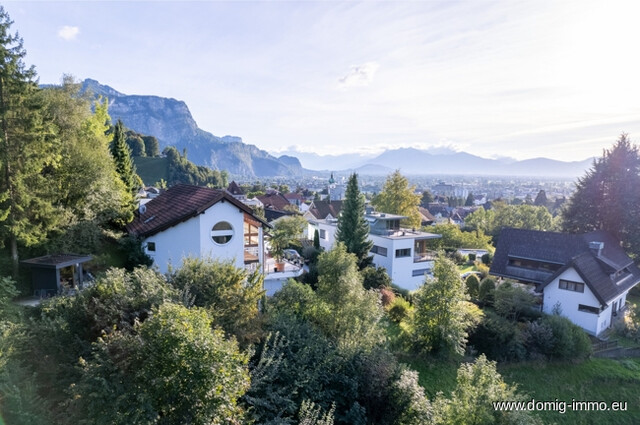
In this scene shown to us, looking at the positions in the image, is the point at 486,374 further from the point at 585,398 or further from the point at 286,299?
the point at 585,398

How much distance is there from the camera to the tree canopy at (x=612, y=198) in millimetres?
37562

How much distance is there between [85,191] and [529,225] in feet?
182

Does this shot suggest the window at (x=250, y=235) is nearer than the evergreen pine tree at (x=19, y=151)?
No

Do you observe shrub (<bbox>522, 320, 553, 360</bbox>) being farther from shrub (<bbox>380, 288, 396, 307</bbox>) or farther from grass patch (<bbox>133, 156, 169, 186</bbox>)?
grass patch (<bbox>133, 156, 169, 186</bbox>)

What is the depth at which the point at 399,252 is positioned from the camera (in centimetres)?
3038

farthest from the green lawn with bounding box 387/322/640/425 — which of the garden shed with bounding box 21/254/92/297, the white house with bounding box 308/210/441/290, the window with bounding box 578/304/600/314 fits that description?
the garden shed with bounding box 21/254/92/297

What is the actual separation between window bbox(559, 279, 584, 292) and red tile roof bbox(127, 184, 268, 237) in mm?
22294

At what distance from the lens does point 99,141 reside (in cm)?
2133

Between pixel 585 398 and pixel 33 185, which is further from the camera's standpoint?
pixel 585 398

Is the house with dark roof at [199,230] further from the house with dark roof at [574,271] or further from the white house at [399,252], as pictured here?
the house with dark roof at [574,271]

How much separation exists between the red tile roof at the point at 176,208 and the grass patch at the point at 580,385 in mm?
17019

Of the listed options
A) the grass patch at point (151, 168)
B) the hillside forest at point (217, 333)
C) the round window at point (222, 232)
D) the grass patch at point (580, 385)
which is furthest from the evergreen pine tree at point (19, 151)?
Result: the grass patch at point (151, 168)

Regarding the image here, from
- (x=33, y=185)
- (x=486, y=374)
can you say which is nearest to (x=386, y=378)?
(x=486, y=374)

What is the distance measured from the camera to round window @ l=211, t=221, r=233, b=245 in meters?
19.8
